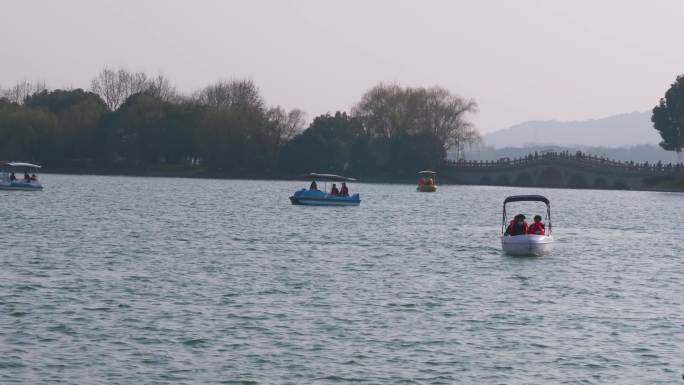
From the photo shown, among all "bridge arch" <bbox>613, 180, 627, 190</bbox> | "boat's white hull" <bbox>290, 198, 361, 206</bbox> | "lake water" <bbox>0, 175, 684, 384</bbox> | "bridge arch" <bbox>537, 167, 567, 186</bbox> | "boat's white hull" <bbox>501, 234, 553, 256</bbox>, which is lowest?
"lake water" <bbox>0, 175, 684, 384</bbox>

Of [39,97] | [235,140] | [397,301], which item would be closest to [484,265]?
[397,301]

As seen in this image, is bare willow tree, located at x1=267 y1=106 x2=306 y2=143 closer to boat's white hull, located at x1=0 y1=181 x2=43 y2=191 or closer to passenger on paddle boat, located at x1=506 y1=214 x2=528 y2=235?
boat's white hull, located at x1=0 y1=181 x2=43 y2=191

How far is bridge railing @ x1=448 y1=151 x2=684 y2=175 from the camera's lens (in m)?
170

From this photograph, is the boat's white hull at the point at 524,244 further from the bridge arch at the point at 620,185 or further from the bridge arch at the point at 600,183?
the bridge arch at the point at 600,183

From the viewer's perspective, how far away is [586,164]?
178 m

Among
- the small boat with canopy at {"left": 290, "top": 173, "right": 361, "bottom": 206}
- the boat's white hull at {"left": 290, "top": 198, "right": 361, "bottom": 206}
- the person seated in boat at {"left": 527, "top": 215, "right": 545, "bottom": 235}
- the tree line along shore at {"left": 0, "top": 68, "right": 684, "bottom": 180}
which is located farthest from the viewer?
the tree line along shore at {"left": 0, "top": 68, "right": 684, "bottom": 180}

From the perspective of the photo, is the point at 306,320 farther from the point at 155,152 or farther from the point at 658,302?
the point at 155,152

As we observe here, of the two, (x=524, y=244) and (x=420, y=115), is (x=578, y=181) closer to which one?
(x=420, y=115)

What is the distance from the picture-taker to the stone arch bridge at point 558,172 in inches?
6757

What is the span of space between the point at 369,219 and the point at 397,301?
4593 cm

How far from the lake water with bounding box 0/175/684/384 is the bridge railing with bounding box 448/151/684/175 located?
100225 millimetres

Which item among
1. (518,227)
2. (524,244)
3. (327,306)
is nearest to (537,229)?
(518,227)

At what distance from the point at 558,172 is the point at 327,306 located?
148m

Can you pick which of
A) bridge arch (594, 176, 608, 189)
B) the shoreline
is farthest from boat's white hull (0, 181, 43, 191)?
bridge arch (594, 176, 608, 189)
